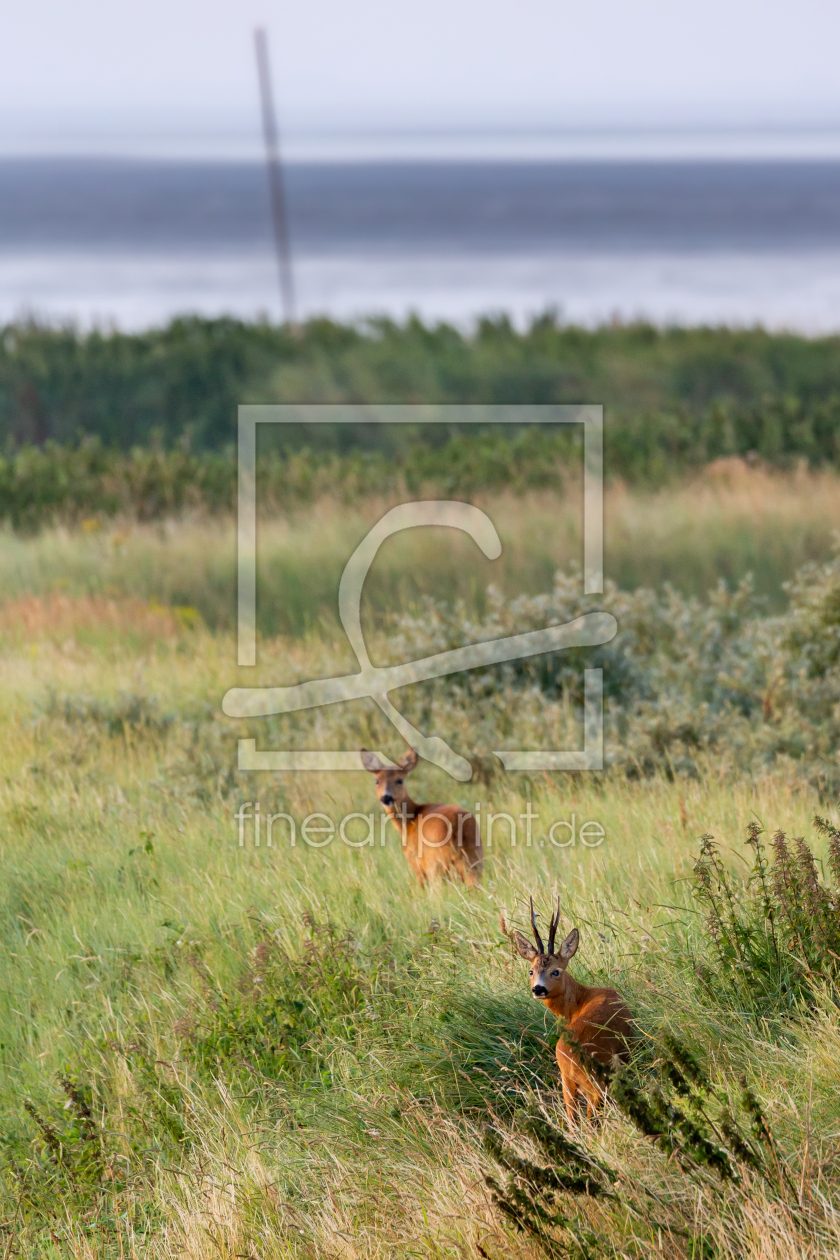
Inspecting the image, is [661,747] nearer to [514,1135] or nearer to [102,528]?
[514,1135]

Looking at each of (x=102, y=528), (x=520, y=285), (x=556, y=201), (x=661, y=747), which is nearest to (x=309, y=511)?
(x=102, y=528)

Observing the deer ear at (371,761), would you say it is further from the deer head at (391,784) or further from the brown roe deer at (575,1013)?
the brown roe deer at (575,1013)

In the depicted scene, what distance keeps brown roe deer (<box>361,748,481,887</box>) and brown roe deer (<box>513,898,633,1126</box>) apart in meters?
1.82

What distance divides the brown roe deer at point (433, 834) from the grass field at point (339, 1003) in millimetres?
127

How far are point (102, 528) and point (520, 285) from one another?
4787cm

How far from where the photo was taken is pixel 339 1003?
5066mm

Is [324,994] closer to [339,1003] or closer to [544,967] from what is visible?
[339,1003]

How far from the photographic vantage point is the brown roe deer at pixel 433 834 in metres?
5.90

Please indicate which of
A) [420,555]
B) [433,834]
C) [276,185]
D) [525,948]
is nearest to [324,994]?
[433,834]

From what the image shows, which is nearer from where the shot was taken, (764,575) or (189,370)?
(764,575)

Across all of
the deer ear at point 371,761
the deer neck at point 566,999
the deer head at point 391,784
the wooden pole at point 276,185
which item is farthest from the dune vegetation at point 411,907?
the wooden pole at point 276,185

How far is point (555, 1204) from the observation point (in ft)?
11.1

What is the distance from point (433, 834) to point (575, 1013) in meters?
2.15

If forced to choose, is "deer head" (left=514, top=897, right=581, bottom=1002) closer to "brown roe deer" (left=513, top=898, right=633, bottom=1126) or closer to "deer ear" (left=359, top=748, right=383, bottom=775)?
"brown roe deer" (left=513, top=898, right=633, bottom=1126)
